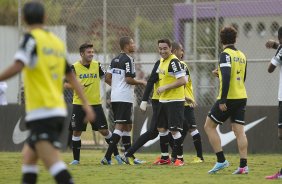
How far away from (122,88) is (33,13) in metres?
7.27

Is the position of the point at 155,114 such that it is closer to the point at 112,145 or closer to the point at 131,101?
the point at 131,101

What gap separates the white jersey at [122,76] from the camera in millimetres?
14633

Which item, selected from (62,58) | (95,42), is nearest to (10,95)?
(95,42)

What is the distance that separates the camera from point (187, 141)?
61.2 ft

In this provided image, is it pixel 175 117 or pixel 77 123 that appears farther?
pixel 77 123

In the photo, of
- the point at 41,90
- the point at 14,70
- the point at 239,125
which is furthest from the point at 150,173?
the point at 14,70

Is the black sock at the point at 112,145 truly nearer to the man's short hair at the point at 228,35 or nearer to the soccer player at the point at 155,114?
the soccer player at the point at 155,114

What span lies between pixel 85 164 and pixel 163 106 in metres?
1.85

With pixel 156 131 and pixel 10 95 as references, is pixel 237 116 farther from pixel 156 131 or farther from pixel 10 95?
pixel 10 95

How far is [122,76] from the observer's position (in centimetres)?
1480

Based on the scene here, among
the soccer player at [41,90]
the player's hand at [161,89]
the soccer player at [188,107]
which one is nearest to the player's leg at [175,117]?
the player's hand at [161,89]

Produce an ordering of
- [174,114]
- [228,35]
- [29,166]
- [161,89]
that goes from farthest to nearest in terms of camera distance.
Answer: [174,114], [161,89], [228,35], [29,166]

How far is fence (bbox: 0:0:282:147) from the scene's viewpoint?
62.4 ft

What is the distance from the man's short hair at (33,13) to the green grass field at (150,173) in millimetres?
3939
